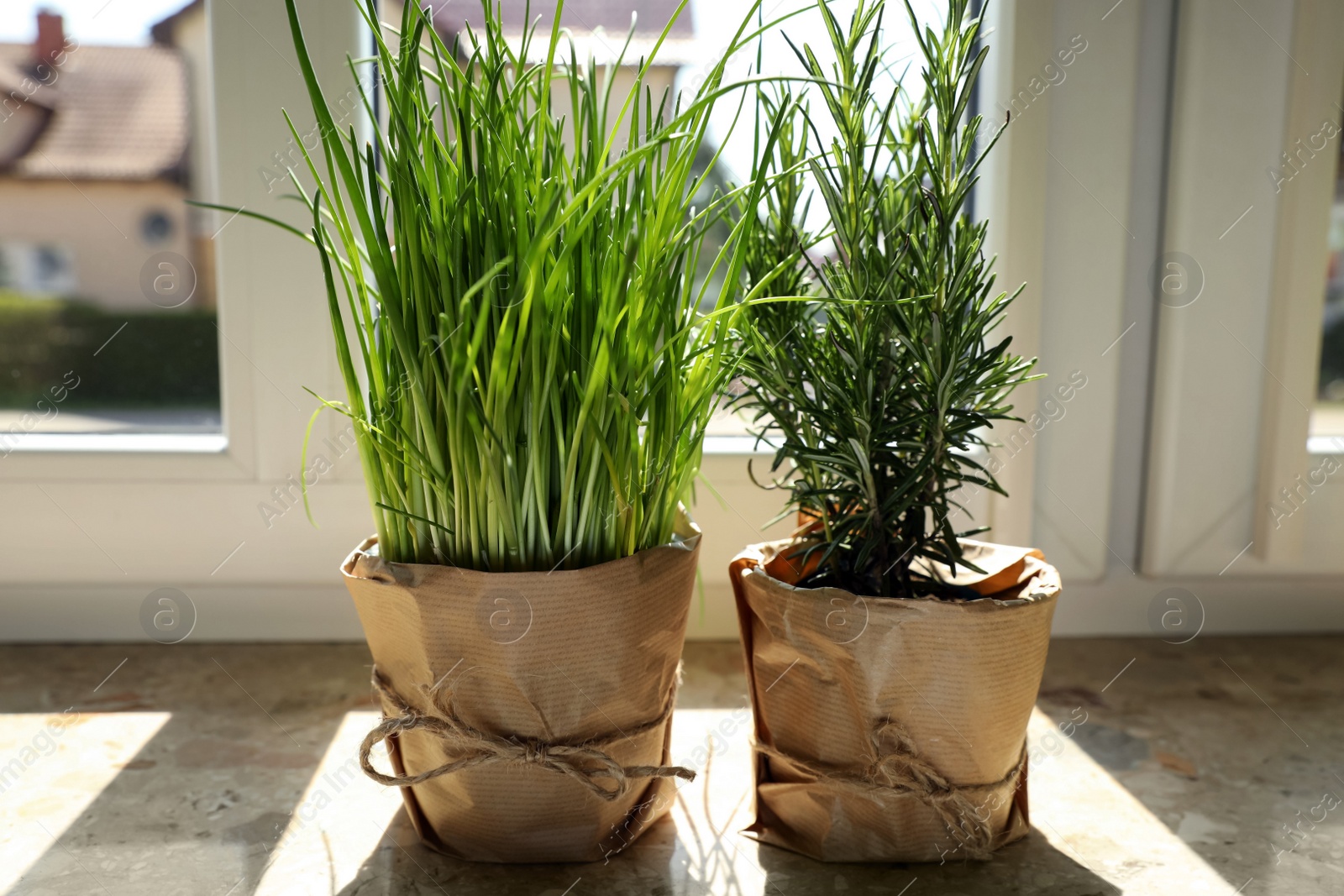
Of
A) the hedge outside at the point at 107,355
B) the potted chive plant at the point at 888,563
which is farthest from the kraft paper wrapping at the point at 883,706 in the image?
the hedge outside at the point at 107,355

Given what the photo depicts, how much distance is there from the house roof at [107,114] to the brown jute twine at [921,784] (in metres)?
0.88

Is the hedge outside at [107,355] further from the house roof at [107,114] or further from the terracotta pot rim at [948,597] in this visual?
the terracotta pot rim at [948,597]

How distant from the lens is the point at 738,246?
0.60m

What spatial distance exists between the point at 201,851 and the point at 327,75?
66cm

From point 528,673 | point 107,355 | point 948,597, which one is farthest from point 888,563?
point 107,355

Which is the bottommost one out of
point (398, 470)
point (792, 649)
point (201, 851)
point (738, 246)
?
point (201, 851)

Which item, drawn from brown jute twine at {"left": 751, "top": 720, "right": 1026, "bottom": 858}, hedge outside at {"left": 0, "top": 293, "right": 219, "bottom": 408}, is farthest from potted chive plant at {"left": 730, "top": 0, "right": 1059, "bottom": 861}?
hedge outside at {"left": 0, "top": 293, "right": 219, "bottom": 408}

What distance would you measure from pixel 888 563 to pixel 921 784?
0.13 m

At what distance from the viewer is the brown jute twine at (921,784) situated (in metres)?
0.59

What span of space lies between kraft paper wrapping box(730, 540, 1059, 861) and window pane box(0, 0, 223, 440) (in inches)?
27.1

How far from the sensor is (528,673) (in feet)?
1.88

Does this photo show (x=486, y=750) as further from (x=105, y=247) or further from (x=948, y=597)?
(x=105, y=247)

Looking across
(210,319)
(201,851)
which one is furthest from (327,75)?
(201,851)

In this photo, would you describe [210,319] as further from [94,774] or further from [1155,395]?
[1155,395]
